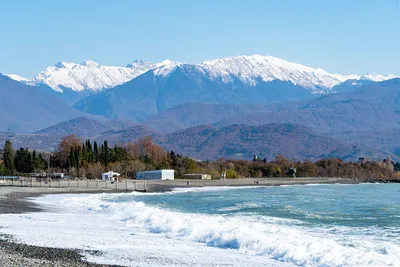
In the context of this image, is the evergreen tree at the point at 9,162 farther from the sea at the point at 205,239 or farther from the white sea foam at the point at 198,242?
the white sea foam at the point at 198,242

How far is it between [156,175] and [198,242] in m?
102

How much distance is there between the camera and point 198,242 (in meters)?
27.7

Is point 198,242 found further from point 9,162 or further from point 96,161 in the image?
point 96,161

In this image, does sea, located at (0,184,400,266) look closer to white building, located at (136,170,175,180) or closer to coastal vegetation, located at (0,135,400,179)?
coastal vegetation, located at (0,135,400,179)

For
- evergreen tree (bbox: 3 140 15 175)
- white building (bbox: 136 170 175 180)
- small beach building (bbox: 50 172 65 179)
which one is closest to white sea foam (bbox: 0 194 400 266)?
small beach building (bbox: 50 172 65 179)

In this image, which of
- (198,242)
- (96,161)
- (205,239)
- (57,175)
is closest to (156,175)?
(96,161)

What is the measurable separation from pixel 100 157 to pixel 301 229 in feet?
331

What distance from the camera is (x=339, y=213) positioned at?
48.6 m

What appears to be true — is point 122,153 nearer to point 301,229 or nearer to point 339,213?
point 339,213

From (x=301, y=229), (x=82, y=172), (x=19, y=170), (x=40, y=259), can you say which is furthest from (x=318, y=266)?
(x=19, y=170)

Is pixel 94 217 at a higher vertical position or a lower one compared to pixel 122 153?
lower

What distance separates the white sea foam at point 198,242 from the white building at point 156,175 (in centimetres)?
9127

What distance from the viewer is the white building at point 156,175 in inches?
5049

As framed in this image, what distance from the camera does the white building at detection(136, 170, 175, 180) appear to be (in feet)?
421
